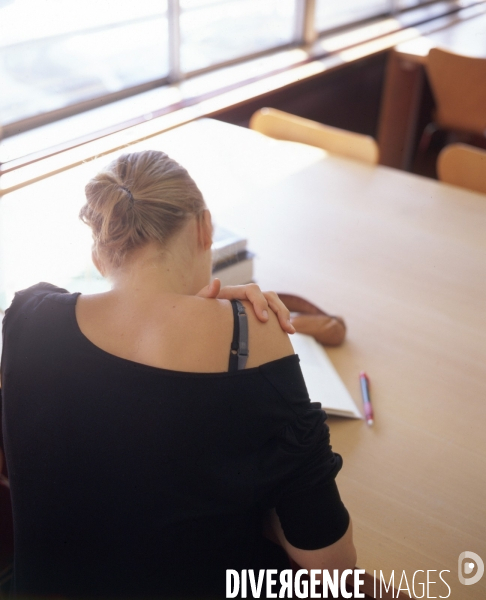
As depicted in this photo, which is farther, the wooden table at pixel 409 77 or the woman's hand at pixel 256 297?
the wooden table at pixel 409 77

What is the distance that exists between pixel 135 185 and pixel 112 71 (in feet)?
4.70

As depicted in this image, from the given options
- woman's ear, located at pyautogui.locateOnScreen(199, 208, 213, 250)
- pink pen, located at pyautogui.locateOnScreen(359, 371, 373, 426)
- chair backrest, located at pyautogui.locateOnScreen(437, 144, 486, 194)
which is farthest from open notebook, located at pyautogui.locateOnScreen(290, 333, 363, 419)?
chair backrest, located at pyautogui.locateOnScreen(437, 144, 486, 194)

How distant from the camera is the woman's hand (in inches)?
34.3

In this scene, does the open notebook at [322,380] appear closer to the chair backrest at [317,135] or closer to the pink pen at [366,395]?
the pink pen at [366,395]

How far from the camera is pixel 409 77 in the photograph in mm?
3418

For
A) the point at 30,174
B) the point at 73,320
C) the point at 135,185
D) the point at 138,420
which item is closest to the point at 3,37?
the point at 30,174

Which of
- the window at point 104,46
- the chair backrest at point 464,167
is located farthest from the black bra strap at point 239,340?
the chair backrest at point 464,167

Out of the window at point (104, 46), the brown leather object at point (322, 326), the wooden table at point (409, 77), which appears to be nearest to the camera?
the brown leather object at point (322, 326)

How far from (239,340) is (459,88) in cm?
271

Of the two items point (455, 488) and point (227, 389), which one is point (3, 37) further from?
point (455, 488)

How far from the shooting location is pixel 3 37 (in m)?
1.66

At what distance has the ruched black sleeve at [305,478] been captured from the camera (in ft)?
2.70

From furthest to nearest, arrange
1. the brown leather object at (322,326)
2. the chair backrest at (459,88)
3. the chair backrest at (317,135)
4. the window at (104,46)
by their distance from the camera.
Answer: the chair backrest at (459,88) → the chair backrest at (317,135) → the window at (104,46) → the brown leather object at (322,326)

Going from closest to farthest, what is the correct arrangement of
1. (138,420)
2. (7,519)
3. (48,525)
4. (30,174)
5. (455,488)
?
1. (138,420)
2. (48,525)
3. (455,488)
4. (7,519)
5. (30,174)
